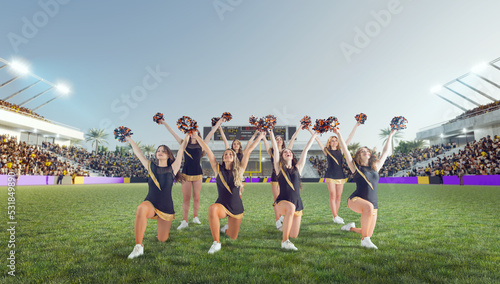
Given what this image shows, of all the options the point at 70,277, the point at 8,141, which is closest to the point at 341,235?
the point at 70,277

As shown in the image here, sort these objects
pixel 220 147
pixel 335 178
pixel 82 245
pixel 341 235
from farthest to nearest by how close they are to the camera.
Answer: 1. pixel 220 147
2. pixel 335 178
3. pixel 341 235
4. pixel 82 245

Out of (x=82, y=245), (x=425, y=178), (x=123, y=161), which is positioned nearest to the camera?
(x=82, y=245)

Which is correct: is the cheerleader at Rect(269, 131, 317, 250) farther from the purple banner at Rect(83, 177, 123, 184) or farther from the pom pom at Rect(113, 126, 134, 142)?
the purple banner at Rect(83, 177, 123, 184)

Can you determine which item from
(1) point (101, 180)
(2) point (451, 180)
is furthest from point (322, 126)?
(1) point (101, 180)

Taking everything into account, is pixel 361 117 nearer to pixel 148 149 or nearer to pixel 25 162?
pixel 25 162

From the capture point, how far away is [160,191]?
13.4ft

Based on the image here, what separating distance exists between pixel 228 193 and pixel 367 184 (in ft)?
7.41

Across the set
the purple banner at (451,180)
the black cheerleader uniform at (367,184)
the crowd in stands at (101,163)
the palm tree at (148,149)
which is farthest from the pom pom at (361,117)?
the palm tree at (148,149)

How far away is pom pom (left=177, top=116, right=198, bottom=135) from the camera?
4.24m

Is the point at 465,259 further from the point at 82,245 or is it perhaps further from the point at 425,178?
the point at 425,178

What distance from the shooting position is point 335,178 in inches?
246

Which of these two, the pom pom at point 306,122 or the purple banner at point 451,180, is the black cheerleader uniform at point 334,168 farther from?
the purple banner at point 451,180

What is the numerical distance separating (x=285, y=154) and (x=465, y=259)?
271 centimetres

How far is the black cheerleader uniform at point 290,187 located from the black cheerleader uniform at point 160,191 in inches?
68.8
